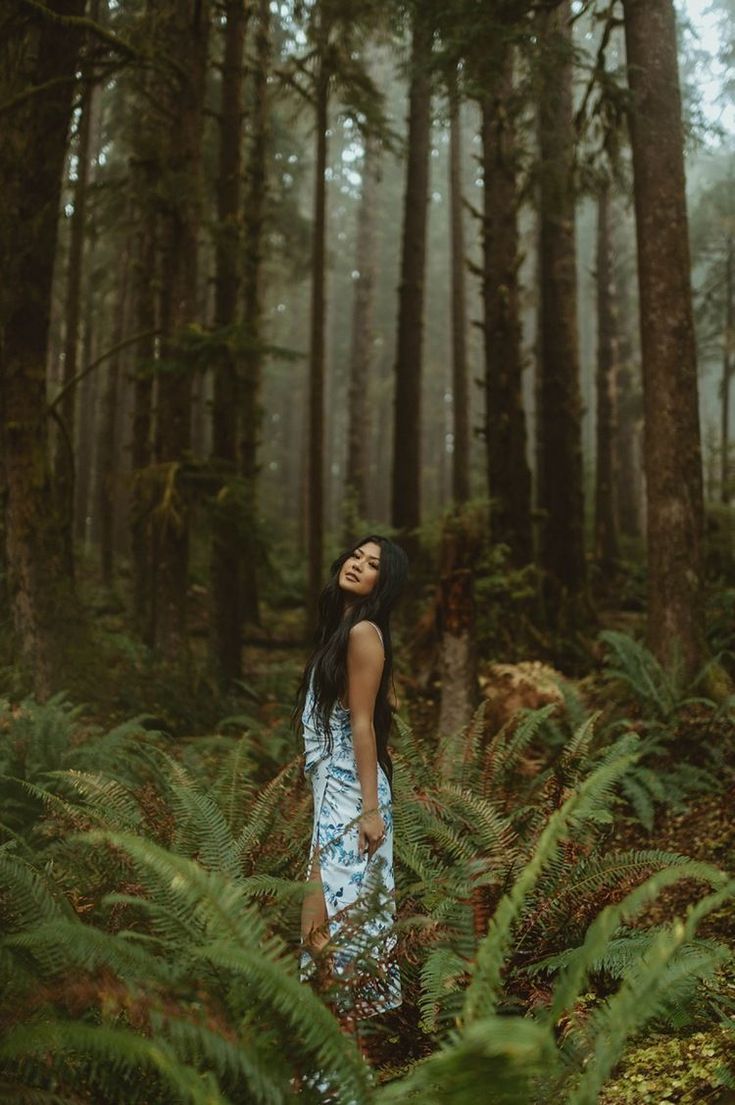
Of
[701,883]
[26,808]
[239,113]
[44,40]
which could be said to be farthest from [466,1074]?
[239,113]

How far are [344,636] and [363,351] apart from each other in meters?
17.8

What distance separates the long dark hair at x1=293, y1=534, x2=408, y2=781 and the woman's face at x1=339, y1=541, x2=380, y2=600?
21 millimetres

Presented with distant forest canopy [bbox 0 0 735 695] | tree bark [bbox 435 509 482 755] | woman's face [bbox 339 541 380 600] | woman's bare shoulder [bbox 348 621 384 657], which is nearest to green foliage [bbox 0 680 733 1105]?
woman's bare shoulder [bbox 348 621 384 657]

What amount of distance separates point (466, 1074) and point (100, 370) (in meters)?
27.9

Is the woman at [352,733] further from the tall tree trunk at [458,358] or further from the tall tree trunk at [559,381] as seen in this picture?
the tall tree trunk at [458,358]

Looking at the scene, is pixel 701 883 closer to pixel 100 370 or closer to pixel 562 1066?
pixel 562 1066

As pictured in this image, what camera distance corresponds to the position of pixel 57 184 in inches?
297

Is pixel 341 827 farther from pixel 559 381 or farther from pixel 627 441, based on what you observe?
pixel 627 441

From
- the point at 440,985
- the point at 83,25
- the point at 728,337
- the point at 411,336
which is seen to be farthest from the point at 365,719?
the point at 728,337

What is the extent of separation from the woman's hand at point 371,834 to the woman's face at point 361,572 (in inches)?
37.6

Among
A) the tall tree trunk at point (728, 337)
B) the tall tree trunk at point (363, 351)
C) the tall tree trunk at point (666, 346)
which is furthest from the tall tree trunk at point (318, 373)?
the tall tree trunk at point (728, 337)

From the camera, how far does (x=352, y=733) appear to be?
3.50 meters

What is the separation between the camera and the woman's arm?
3.43m

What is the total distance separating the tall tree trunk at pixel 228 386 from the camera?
379 inches
